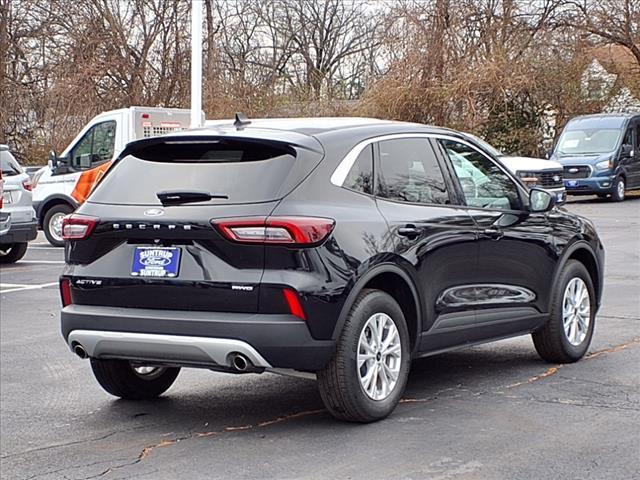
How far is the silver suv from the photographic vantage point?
54.0 ft

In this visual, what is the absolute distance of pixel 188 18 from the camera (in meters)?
34.2

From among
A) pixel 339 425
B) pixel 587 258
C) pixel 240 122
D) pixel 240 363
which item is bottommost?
pixel 339 425

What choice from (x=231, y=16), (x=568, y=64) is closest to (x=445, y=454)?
(x=568, y=64)

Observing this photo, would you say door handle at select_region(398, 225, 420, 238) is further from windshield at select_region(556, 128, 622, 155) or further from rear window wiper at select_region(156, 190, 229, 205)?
windshield at select_region(556, 128, 622, 155)

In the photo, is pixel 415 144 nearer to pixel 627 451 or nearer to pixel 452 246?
pixel 452 246

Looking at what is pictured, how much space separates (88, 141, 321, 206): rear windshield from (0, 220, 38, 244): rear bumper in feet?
33.2

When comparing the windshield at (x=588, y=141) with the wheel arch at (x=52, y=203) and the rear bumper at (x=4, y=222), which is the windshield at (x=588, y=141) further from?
the rear bumper at (x=4, y=222)

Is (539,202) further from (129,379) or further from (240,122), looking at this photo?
(129,379)

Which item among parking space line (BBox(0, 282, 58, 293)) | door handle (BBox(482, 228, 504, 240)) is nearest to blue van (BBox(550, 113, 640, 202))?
parking space line (BBox(0, 282, 58, 293))

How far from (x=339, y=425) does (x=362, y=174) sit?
144cm

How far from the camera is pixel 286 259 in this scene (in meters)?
6.02

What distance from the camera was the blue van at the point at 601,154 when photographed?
92.0 feet

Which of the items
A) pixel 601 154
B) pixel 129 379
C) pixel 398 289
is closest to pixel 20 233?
pixel 129 379

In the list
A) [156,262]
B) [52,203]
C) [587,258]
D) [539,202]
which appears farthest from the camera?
[52,203]
